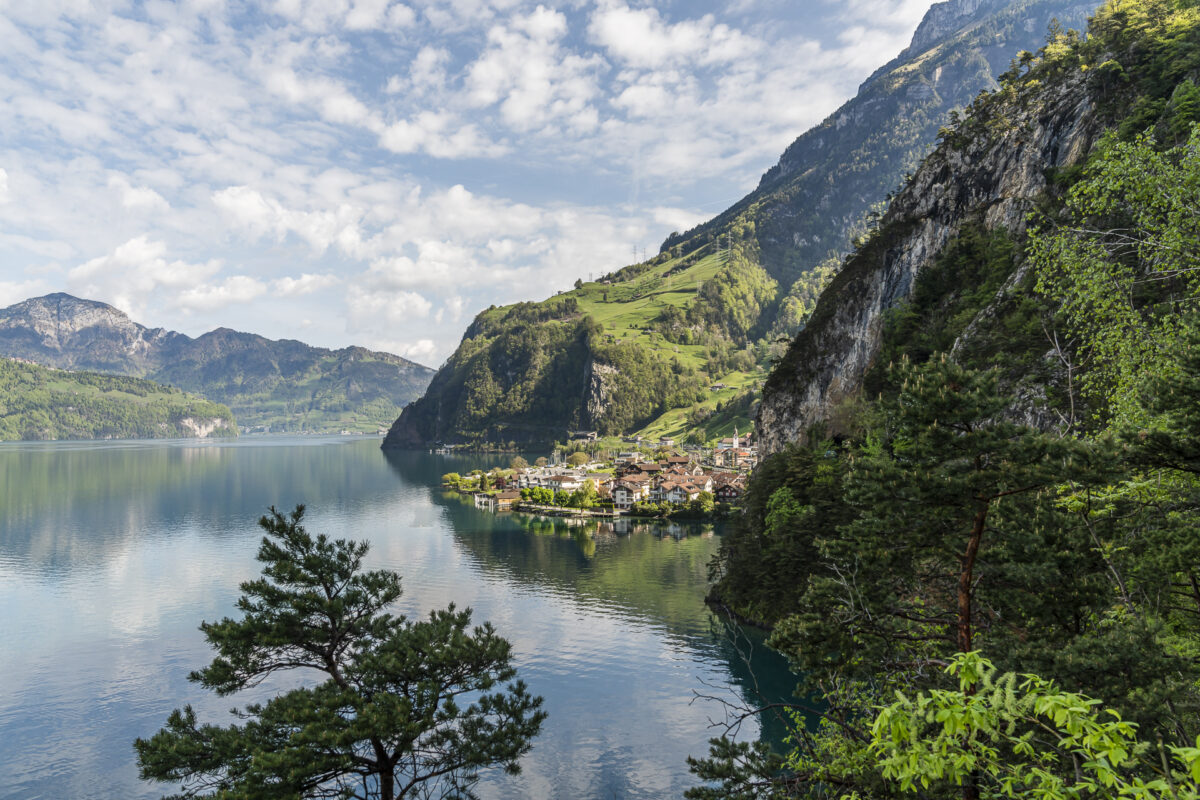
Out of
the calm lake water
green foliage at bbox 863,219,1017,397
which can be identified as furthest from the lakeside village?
green foliage at bbox 863,219,1017,397

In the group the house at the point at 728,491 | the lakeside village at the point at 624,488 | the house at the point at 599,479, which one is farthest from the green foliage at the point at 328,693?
the house at the point at 599,479

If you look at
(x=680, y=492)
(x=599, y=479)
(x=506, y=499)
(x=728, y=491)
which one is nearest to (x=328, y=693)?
(x=680, y=492)

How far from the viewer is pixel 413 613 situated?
49.3m

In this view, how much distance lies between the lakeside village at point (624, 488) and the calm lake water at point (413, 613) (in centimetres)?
848

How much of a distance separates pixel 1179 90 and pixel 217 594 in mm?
73941

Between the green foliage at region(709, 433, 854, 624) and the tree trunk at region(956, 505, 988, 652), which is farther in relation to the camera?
the green foliage at region(709, 433, 854, 624)

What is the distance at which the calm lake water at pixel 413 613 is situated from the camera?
1150 inches

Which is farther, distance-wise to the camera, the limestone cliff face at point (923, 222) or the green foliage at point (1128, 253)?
the limestone cliff face at point (923, 222)

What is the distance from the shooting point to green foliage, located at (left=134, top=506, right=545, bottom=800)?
14758 millimetres

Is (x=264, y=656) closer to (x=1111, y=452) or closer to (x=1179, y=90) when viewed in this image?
(x=1111, y=452)

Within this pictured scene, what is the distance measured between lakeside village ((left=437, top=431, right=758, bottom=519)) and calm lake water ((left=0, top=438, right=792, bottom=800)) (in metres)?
8.48

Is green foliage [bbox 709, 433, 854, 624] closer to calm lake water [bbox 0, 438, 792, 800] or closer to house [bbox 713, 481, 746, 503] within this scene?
calm lake water [bbox 0, 438, 792, 800]

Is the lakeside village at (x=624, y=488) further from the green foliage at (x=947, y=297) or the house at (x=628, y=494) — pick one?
A: the green foliage at (x=947, y=297)

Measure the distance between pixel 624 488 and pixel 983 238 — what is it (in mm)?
68770
